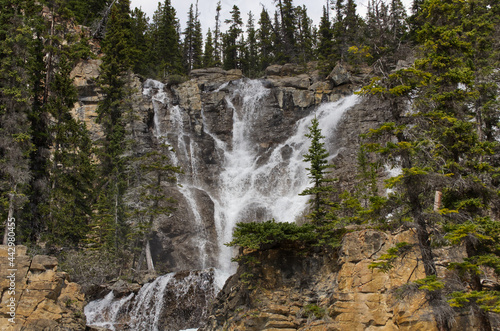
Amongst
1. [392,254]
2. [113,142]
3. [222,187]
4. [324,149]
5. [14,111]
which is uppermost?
[113,142]

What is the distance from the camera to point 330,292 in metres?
15.9

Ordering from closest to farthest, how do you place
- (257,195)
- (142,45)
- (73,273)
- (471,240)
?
(471,240) → (73,273) → (257,195) → (142,45)

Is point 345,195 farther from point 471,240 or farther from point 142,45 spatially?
point 142,45

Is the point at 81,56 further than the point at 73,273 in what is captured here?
Yes

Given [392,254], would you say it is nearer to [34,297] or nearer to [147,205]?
[34,297]

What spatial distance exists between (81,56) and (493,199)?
3842 centimetres

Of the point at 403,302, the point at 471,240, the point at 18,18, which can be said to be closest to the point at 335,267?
the point at 403,302

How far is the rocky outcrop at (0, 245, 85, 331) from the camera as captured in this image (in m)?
16.6

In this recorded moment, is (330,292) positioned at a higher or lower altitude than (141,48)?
lower

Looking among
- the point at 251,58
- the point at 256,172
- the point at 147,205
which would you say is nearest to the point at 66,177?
the point at 147,205

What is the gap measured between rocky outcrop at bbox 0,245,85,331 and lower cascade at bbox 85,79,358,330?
3.94 metres

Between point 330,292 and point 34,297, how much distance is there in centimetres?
1295

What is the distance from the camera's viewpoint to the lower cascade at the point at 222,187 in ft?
72.7

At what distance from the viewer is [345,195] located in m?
22.6
